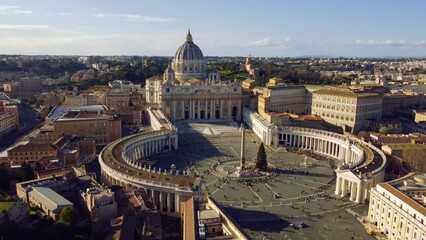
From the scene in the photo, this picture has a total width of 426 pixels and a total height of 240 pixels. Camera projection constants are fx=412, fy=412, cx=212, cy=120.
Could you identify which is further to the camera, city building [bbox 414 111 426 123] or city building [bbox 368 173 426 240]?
city building [bbox 414 111 426 123]

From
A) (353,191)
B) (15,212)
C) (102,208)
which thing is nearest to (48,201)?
(15,212)

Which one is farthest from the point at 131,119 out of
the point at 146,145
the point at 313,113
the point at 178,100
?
the point at 313,113

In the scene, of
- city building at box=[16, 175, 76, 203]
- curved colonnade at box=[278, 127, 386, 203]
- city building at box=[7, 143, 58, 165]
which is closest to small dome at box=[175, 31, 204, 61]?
curved colonnade at box=[278, 127, 386, 203]

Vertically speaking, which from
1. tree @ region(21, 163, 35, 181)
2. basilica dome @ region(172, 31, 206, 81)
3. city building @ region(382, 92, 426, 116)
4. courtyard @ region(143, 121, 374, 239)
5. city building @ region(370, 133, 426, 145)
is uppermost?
basilica dome @ region(172, 31, 206, 81)

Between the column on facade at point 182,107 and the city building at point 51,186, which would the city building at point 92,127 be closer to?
the column on facade at point 182,107

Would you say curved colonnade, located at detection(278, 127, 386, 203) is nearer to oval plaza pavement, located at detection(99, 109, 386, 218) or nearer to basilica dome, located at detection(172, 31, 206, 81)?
oval plaza pavement, located at detection(99, 109, 386, 218)

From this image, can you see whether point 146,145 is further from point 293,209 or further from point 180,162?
point 293,209
